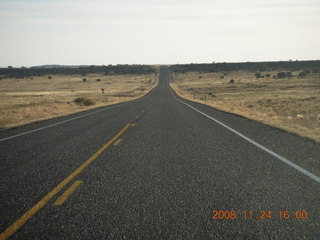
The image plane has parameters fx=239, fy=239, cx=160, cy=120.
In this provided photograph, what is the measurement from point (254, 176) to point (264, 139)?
352 centimetres

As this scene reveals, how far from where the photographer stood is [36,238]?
2723 mm

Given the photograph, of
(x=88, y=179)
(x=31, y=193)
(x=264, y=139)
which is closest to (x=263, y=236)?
(x=88, y=179)

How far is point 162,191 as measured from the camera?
3.87 m

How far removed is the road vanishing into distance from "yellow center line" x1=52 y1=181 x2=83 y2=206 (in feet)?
0.06

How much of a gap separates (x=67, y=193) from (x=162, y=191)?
1.52 metres

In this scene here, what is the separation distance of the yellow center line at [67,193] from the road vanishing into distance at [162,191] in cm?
2

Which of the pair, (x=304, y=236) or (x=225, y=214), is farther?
(x=225, y=214)

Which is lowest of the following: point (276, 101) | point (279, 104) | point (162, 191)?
point (276, 101)

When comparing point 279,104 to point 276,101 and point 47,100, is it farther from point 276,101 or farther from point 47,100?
point 47,100

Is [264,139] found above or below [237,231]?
below

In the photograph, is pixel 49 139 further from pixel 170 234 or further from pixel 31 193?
pixel 170 234

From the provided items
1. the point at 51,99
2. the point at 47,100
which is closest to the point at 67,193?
the point at 47,100

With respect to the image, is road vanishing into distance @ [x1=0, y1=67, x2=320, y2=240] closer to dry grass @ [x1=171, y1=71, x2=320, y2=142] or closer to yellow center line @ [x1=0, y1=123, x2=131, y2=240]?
yellow center line @ [x1=0, y1=123, x2=131, y2=240]

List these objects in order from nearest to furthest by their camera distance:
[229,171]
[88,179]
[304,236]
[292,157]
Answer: [304,236] < [88,179] < [229,171] < [292,157]
